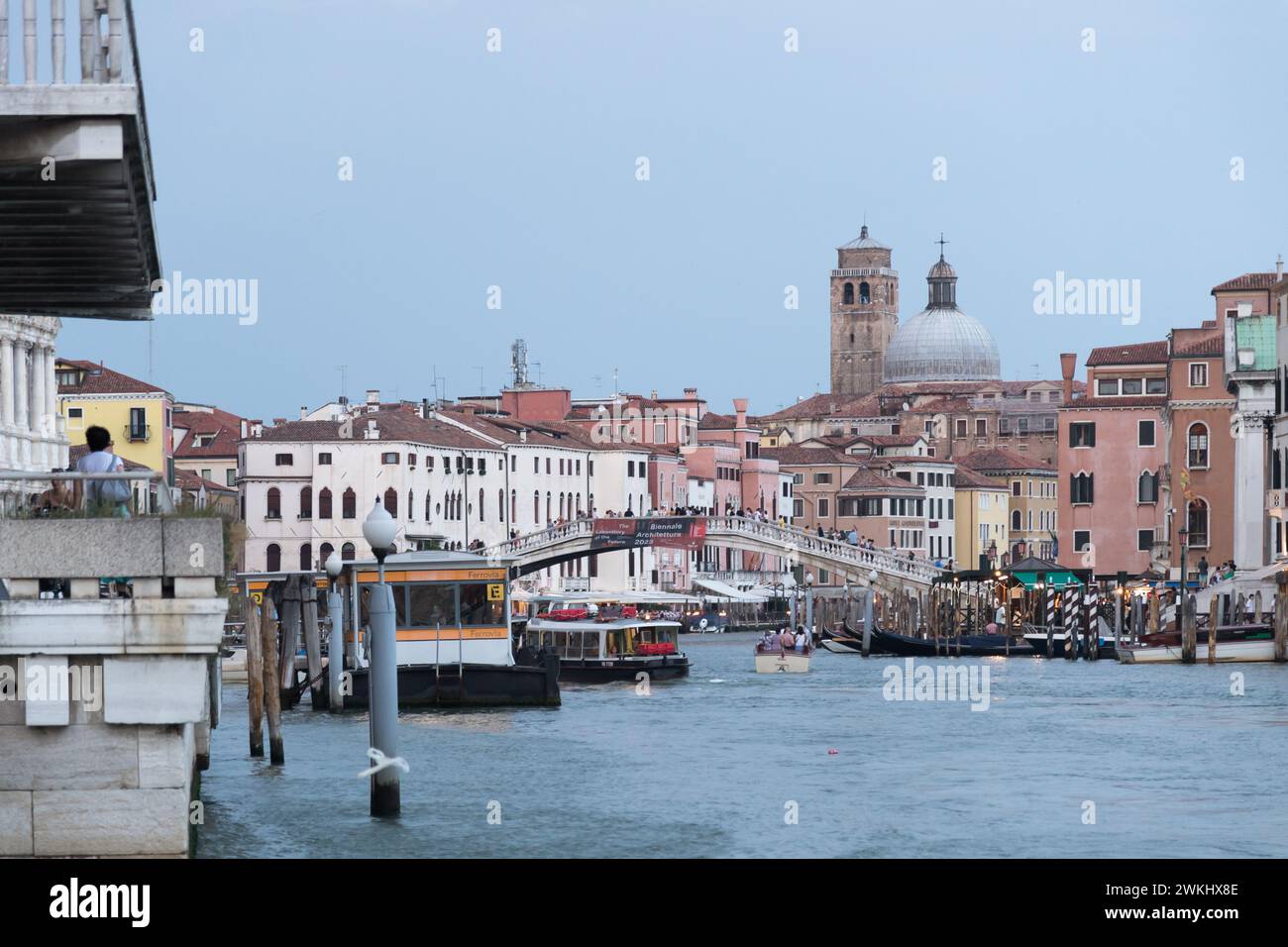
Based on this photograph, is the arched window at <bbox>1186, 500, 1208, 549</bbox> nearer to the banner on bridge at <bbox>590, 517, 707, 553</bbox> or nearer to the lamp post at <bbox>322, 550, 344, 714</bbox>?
the banner on bridge at <bbox>590, 517, 707, 553</bbox>

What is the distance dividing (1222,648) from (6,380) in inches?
686

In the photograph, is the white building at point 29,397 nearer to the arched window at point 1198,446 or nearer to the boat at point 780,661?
the boat at point 780,661

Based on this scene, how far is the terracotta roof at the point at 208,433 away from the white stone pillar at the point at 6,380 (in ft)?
92.4

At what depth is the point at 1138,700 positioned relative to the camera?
28703mm

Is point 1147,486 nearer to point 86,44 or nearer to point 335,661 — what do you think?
point 335,661

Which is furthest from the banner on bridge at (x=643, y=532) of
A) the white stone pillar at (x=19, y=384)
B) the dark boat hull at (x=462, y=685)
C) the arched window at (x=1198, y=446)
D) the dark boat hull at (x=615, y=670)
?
the dark boat hull at (x=462, y=685)

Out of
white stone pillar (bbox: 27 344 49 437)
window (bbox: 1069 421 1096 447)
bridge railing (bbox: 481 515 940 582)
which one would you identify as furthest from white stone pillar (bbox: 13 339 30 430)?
window (bbox: 1069 421 1096 447)

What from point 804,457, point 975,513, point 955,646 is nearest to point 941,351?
point 975,513

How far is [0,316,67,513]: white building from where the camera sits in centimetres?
3233

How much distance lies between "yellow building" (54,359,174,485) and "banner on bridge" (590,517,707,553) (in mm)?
8709

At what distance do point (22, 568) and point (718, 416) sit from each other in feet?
240

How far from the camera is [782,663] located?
38031 mm
